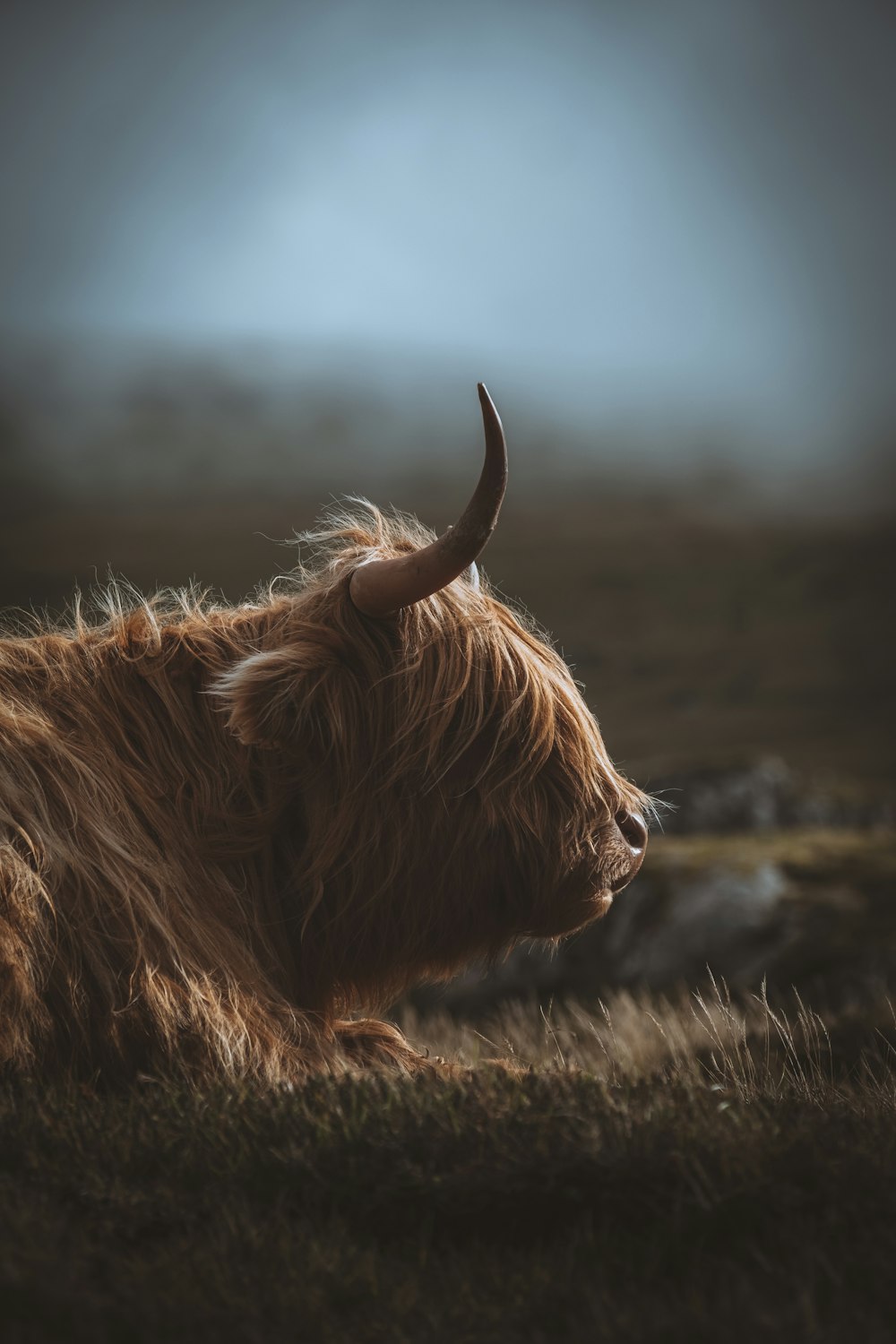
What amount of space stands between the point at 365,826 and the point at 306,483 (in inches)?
4482

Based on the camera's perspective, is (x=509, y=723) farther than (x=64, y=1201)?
Yes

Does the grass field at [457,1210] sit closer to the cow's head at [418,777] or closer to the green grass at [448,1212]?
the green grass at [448,1212]

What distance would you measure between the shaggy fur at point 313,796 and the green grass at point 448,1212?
0.61 metres

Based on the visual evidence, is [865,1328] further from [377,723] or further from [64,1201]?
[377,723]

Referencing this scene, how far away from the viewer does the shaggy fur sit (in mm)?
3162

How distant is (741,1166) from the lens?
2.22 metres

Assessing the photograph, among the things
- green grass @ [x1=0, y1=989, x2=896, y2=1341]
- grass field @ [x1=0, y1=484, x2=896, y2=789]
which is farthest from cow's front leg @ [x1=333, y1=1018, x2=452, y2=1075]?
grass field @ [x1=0, y1=484, x2=896, y2=789]

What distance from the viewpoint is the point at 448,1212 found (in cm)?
222

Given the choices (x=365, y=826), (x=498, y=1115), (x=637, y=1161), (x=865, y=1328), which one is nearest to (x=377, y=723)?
(x=365, y=826)

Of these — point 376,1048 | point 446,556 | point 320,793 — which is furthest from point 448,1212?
point 446,556

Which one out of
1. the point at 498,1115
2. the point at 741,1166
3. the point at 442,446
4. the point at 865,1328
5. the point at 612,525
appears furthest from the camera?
the point at 442,446

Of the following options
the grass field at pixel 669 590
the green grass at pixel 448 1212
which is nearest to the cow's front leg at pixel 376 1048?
the green grass at pixel 448 1212

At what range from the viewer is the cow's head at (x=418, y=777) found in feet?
11.5

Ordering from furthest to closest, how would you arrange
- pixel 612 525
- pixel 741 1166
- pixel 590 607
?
pixel 612 525
pixel 590 607
pixel 741 1166
